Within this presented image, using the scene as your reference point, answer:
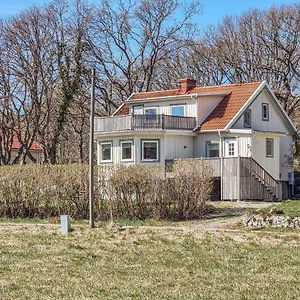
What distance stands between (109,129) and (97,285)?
88.5 feet

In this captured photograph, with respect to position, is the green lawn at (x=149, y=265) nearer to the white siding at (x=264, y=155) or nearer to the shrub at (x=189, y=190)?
the shrub at (x=189, y=190)

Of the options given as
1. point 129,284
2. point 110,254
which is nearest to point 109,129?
point 110,254

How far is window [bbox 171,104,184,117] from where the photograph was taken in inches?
1513

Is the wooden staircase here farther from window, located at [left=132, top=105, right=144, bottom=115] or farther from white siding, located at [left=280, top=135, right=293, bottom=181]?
window, located at [left=132, top=105, right=144, bottom=115]

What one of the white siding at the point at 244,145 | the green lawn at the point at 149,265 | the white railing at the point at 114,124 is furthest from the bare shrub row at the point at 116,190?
the white railing at the point at 114,124

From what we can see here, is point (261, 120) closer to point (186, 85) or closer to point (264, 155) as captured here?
point (264, 155)

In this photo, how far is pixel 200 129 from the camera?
122 ft

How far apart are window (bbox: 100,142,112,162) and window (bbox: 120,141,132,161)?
0.96 m

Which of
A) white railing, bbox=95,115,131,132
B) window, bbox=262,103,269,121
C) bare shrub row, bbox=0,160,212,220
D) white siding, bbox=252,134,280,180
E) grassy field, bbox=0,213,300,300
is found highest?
window, bbox=262,103,269,121

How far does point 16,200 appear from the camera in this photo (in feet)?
80.2

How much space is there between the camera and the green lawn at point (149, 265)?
9.78m

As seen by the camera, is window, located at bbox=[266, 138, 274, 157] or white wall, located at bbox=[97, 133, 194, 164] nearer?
white wall, located at bbox=[97, 133, 194, 164]

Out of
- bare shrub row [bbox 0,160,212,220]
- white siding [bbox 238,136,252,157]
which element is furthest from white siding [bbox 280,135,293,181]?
bare shrub row [bbox 0,160,212,220]

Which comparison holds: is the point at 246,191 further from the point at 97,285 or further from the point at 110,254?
the point at 97,285
